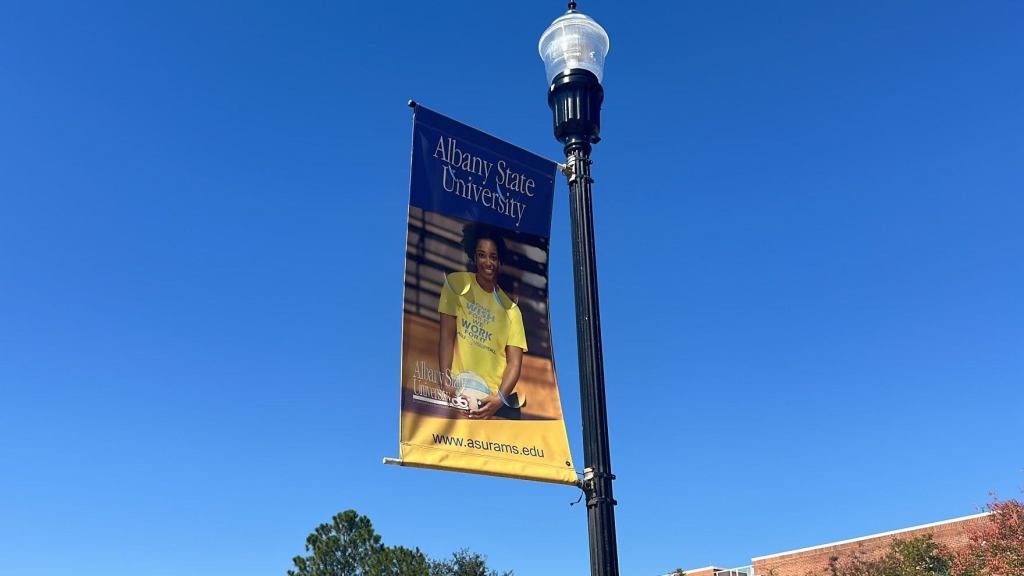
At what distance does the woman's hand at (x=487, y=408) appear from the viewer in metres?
8.10

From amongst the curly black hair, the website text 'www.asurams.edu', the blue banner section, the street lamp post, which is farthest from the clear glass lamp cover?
the website text 'www.asurams.edu'

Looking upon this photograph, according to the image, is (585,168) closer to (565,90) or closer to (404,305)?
(565,90)

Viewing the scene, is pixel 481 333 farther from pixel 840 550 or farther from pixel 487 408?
pixel 840 550

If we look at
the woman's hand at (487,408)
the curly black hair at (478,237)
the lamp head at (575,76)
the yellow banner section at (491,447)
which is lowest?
the yellow banner section at (491,447)

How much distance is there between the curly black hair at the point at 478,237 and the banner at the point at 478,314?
0.01m

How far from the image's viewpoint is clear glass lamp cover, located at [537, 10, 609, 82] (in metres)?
9.26

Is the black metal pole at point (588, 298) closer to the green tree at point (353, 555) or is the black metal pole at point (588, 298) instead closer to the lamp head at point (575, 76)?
the lamp head at point (575, 76)

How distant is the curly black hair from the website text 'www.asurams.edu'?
5.49 feet

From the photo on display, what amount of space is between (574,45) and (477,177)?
1.67m

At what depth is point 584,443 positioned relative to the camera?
789 cm

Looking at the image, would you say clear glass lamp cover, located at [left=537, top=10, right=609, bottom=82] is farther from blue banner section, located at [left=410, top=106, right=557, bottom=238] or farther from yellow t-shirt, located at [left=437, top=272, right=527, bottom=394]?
yellow t-shirt, located at [left=437, top=272, right=527, bottom=394]

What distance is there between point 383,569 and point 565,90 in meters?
33.8

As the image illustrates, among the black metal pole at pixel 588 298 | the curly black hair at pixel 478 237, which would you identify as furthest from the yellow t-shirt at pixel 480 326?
the black metal pole at pixel 588 298

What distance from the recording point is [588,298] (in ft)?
27.7
